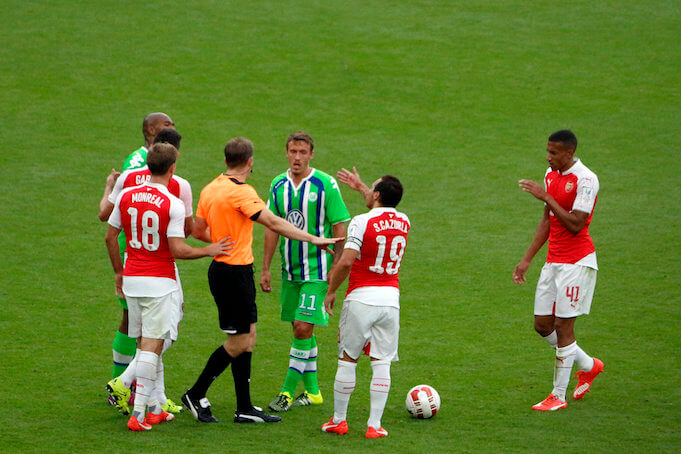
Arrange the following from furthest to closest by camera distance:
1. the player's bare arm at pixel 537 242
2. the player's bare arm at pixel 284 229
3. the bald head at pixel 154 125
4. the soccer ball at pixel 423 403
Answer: the player's bare arm at pixel 537 242 < the bald head at pixel 154 125 < the soccer ball at pixel 423 403 < the player's bare arm at pixel 284 229

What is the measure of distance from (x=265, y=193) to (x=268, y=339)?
5.95 metres

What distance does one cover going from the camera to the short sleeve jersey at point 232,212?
6504 mm

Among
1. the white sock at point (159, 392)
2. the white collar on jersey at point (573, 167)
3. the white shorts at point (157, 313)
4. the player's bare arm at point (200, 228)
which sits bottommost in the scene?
the white sock at point (159, 392)

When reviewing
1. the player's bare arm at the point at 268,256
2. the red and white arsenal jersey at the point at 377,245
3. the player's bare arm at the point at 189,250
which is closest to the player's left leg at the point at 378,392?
the red and white arsenal jersey at the point at 377,245

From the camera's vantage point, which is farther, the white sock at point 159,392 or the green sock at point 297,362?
the green sock at point 297,362

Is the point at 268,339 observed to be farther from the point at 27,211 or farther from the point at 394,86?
the point at 394,86

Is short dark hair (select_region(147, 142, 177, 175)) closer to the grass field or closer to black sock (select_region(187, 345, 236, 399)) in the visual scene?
black sock (select_region(187, 345, 236, 399))

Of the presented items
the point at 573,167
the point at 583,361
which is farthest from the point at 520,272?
the point at 573,167

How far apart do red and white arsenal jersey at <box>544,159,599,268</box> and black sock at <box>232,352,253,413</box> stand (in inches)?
116

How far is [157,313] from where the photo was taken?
21.2 feet

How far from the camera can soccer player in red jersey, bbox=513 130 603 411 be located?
→ 23.8ft

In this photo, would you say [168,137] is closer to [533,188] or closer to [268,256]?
[268,256]

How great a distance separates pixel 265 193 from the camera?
587 inches

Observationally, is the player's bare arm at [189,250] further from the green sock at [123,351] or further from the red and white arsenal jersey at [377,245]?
the green sock at [123,351]
